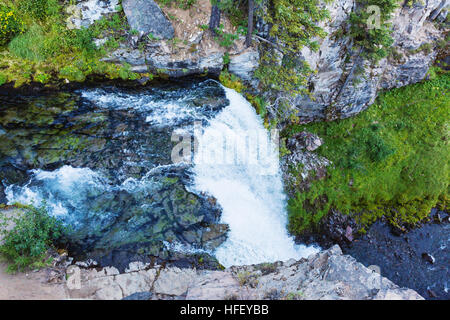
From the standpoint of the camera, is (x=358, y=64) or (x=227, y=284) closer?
(x=227, y=284)

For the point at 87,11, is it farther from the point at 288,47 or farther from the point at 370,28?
the point at 370,28

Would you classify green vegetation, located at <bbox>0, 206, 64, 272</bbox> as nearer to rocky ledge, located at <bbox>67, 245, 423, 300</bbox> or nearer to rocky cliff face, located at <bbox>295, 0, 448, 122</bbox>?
rocky ledge, located at <bbox>67, 245, 423, 300</bbox>

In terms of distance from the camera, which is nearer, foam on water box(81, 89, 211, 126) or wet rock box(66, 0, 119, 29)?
foam on water box(81, 89, 211, 126)

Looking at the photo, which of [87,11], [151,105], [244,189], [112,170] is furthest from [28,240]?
[87,11]

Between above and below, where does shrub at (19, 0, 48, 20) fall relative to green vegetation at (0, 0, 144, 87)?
above

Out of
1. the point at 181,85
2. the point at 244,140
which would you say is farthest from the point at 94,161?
the point at 244,140

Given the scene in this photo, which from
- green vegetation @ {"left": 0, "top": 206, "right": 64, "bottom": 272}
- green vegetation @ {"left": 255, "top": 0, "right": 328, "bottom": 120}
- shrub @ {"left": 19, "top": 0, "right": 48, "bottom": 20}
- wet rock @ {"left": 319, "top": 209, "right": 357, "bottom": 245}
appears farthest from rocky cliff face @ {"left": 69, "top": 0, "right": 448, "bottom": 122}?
green vegetation @ {"left": 0, "top": 206, "right": 64, "bottom": 272}
